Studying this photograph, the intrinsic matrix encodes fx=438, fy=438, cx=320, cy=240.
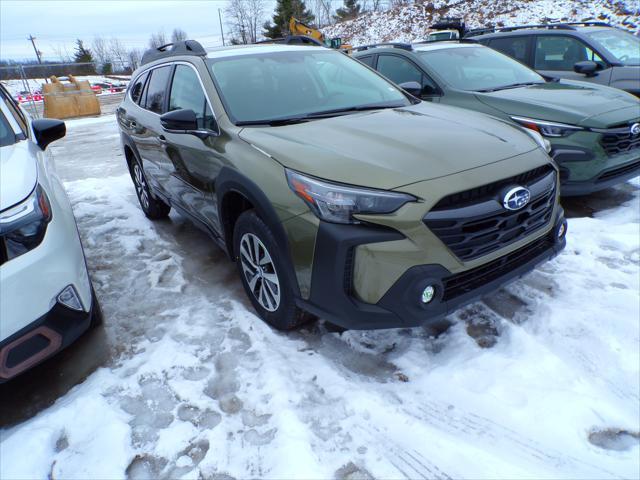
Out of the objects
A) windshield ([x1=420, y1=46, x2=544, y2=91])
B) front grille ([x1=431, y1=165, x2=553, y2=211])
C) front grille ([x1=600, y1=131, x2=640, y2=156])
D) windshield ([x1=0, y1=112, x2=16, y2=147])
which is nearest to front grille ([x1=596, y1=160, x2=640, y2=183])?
front grille ([x1=600, y1=131, x2=640, y2=156])

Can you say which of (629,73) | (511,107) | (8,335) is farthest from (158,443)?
(629,73)

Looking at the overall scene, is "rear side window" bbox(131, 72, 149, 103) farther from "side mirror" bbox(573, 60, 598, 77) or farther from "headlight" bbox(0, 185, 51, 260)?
"side mirror" bbox(573, 60, 598, 77)

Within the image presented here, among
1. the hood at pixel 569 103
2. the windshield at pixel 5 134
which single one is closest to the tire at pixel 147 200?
the windshield at pixel 5 134

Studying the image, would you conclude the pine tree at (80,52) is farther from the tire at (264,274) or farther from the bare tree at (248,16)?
the tire at (264,274)

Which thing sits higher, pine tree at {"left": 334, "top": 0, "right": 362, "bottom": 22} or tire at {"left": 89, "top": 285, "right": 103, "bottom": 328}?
pine tree at {"left": 334, "top": 0, "right": 362, "bottom": 22}

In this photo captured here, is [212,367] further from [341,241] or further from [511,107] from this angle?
[511,107]

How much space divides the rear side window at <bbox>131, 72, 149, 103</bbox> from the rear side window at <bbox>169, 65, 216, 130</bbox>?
1.00 meters

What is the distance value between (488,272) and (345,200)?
0.85 metres

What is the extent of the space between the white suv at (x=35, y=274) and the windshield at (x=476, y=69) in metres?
4.19

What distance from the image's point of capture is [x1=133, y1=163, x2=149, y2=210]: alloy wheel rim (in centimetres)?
479

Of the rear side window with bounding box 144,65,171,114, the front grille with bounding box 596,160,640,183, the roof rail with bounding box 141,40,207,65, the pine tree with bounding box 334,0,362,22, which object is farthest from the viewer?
the pine tree with bounding box 334,0,362,22

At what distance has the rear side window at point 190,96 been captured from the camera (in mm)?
2969

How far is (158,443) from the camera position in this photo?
2.02m

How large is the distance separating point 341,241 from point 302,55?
2.12 meters
